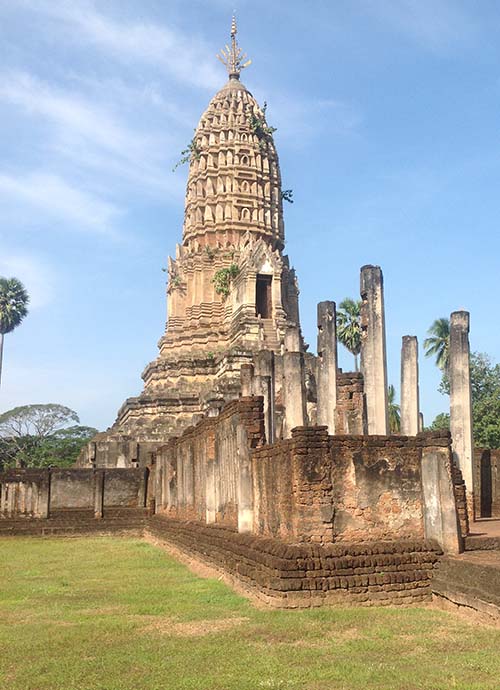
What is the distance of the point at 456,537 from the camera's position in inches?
382

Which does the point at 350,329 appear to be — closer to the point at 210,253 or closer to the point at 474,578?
the point at 210,253

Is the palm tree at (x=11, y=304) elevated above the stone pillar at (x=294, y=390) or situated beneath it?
elevated above

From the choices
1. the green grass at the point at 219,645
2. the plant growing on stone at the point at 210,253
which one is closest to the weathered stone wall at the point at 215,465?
the green grass at the point at 219,645

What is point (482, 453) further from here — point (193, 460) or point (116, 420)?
point (116, 420)

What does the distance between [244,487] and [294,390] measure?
222cm

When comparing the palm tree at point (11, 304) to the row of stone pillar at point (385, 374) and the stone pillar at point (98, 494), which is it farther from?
the row of stone pillar at point (385, 374)

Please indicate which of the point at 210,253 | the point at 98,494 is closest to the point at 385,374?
the point at 98,494

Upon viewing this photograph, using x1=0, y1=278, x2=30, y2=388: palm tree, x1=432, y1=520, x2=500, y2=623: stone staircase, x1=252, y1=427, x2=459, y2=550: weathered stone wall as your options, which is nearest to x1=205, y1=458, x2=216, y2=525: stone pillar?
x1=252, y1=427, x2=459, y2=550: weathered stone wall

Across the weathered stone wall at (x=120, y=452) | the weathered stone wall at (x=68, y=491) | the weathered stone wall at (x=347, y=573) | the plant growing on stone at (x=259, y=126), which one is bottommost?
the weathered stone wall at (x=347, y=573)

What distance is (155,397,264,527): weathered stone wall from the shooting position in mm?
12875

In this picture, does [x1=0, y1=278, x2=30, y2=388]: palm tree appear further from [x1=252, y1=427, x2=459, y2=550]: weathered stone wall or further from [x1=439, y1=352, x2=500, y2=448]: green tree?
[x1=252, y1=427, x2=459, y2=550]: weathered stone wall

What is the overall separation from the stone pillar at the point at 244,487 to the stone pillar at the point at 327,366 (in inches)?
95.1

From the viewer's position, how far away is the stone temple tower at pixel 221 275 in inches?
1382

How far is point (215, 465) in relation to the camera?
16.2 m
